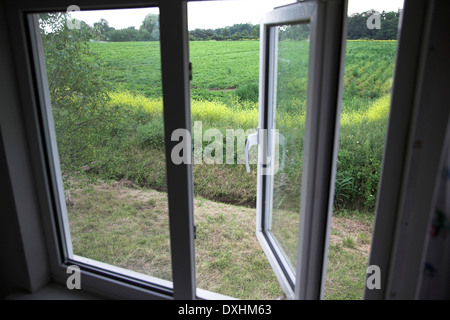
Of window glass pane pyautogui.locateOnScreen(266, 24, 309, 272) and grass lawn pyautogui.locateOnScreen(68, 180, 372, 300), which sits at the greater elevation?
window glass pane pyautogui.locateOnScreen(266, 24, 309, 272)

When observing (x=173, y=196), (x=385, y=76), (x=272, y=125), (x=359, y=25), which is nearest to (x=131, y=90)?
(x=173, y=196)

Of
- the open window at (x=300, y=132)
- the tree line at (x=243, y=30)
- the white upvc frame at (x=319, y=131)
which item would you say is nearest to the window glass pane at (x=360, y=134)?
the tree line at (x=243, y=30)

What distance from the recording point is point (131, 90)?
44.0 inches

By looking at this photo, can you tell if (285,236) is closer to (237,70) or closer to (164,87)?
(164,87)

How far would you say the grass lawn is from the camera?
48.1 inches

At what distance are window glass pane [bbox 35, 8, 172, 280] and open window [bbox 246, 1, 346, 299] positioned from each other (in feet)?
1.67

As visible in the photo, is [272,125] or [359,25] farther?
[359,25]

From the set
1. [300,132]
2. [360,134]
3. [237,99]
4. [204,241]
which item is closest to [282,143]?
[300,132]

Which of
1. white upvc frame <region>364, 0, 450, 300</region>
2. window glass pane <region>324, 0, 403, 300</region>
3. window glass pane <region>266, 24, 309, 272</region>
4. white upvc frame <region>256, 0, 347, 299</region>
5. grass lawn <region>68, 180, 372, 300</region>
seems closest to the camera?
white upvc frame <region>364, 0, 450, 300</region>

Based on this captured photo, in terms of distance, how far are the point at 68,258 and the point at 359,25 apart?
239 centimetres

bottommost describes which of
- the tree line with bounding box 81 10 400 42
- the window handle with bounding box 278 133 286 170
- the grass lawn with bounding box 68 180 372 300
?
the grass lawn with bounding box 68 180 372 300

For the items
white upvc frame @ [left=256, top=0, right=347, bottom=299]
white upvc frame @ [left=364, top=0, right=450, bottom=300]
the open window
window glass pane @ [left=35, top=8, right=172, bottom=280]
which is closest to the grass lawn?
window glass pane @ [left=35, top=8, right=172, bottom=280]

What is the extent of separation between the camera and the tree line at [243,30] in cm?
99

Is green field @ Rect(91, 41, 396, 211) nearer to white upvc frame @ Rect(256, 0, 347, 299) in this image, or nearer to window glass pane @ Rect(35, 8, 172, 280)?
window glass pane @ Rect(35, 8, 172, 280)
